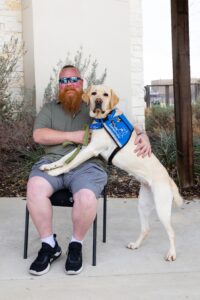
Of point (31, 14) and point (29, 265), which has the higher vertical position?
point (31, 14)

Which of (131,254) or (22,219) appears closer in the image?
(131,254)

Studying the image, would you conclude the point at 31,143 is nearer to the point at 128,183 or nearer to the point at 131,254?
the point at 128,183

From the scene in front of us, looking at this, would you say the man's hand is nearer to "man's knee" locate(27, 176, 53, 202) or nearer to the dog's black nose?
the dog's black nose

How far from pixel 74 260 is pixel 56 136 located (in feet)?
2.98

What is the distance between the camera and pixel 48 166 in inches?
131

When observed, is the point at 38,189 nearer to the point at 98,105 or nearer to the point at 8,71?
the point at 98,105

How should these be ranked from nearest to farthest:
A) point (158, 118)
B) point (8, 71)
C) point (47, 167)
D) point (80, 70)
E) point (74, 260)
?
point (74, 260) → point (47, 167) → point (8, 71) → point (80, 70) → point (158, 118)

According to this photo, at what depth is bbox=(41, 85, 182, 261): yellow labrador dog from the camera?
324cm

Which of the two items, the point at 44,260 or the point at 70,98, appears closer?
the point at 44,260

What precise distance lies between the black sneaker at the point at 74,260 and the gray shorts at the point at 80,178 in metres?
0.38

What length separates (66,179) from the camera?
11.1 ft

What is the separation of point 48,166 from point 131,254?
923mm

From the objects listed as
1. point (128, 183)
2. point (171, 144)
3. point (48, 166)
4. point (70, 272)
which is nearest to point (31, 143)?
point (128, 183)

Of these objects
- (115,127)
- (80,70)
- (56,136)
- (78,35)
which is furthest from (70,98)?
(78,35)
